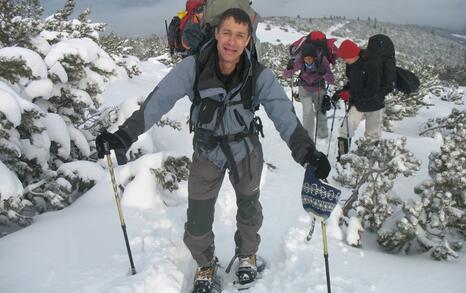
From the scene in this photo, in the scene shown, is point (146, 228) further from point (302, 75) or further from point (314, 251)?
point (302, 75)

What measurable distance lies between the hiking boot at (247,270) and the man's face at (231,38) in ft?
6.85

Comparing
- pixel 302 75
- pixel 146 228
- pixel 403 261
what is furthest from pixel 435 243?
pixel 302 75

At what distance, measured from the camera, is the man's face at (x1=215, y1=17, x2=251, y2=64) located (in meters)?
3.03

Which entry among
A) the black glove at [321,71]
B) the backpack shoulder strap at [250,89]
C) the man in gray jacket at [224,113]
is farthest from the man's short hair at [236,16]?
the black glove at [321,71]

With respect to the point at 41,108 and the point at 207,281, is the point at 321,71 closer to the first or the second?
the point at 41,108

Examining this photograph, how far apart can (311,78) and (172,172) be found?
4138 millimetres

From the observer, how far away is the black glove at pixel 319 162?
2.78m

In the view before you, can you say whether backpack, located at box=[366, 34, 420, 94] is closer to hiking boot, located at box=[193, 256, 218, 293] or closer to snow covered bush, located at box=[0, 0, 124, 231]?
snow covered bush, located at box=[0, 0, 124, 231]

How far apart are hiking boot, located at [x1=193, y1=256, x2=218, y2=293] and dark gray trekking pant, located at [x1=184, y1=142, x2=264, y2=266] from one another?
7cm

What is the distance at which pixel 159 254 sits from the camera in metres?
3.92

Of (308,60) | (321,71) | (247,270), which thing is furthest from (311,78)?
(247,270)

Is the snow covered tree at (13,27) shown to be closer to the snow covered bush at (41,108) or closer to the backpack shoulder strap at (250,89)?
the snow covered bush at (41,108)

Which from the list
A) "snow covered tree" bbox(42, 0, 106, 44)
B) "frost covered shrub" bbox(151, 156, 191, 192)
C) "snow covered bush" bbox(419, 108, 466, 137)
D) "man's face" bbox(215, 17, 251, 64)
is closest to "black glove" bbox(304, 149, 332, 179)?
"man's face" bbox(215, 17, 251, 64)

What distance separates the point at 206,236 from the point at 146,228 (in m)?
1.19
